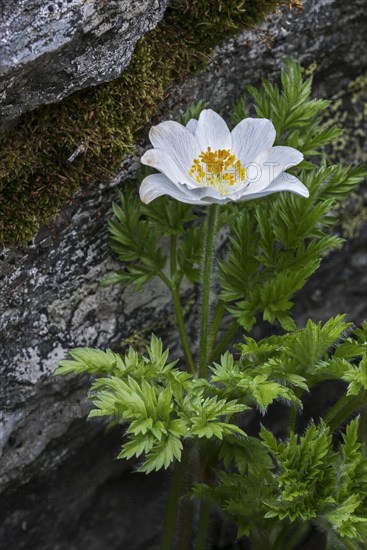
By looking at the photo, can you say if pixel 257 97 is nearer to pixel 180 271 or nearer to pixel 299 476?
pixel 180 271

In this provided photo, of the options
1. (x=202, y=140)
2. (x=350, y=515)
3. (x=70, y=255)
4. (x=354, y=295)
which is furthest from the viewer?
(x=354, y=295)

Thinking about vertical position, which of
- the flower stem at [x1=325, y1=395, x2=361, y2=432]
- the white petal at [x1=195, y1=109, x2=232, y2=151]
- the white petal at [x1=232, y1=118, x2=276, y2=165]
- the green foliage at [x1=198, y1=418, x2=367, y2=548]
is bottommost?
the flower stem at [x1=325, y1=395, x2=361, y2=432]

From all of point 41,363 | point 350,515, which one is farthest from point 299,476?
point 41,363

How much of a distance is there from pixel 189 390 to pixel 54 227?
2.31 feet

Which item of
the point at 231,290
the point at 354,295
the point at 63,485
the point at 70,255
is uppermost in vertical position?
the point at 70,255

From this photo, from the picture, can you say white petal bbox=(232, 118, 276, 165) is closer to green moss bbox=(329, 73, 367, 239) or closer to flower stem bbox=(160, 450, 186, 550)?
green moss bbox=(329, 73, 367, 239)

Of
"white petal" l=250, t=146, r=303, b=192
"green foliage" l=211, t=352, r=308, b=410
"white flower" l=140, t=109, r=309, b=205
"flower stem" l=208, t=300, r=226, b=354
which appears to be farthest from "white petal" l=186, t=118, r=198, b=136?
"green foliage" l=211, t=352, r=308, b=410

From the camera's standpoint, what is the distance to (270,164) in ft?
7.51

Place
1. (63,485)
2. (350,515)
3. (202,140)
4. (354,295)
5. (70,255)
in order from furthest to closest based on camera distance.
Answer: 1. (354,295)
2. (63,485)
3. (70,255)
4. (202,140)
5. (350,515)

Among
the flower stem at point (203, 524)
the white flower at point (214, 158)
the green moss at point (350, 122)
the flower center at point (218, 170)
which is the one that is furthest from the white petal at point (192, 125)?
the flower stem at point (203, 524)

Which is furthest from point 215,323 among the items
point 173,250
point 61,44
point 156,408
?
point 61,44

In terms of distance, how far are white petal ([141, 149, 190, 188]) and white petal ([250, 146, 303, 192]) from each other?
0.21 m

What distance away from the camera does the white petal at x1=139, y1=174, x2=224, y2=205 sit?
6.98 feet

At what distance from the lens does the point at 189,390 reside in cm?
216
